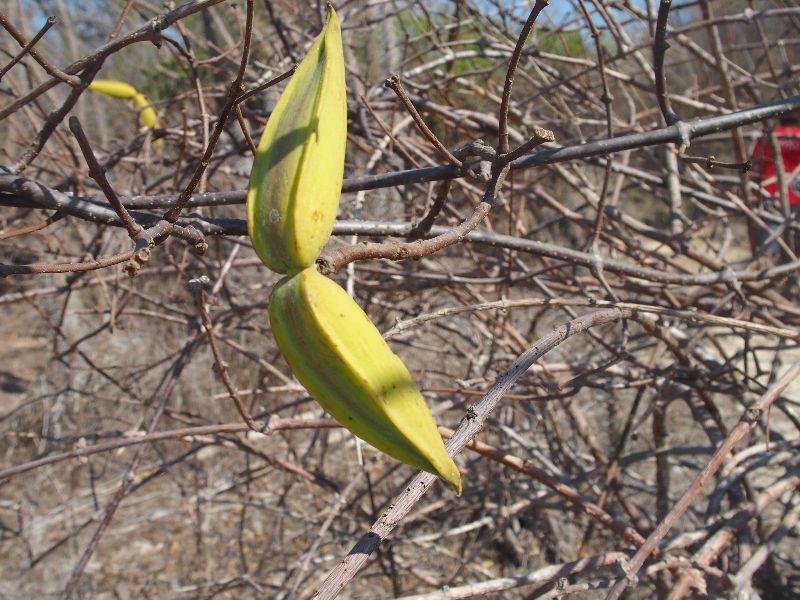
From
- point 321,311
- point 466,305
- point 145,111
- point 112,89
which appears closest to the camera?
point 321,311

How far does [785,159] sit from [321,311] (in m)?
2.61

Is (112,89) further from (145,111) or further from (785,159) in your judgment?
(785,159)

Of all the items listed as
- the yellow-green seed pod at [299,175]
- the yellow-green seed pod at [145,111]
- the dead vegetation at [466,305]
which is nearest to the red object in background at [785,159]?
the dead vegetation at [466,305]

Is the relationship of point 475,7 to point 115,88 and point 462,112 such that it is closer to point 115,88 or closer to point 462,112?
point 462,112

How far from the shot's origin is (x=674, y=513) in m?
0.94

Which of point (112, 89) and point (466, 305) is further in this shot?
point (112, 89)

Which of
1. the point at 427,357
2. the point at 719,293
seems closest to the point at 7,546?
the point at 427,357

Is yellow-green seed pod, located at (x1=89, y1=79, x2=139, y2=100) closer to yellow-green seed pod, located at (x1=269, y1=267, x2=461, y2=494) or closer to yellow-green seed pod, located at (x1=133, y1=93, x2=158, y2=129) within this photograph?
yellow-green seed pod, located at (x1=133, y1=93, x2=158, y2=129)

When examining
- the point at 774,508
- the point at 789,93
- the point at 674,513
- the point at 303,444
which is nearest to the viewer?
the point at 674,513

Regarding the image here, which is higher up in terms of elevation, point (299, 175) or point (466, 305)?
point (299, 175)

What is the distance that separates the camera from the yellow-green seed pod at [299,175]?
→ 54 cm

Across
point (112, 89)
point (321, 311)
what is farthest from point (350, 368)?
point (112, 89)

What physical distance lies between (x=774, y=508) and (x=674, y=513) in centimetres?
214

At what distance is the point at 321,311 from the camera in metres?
0.52
